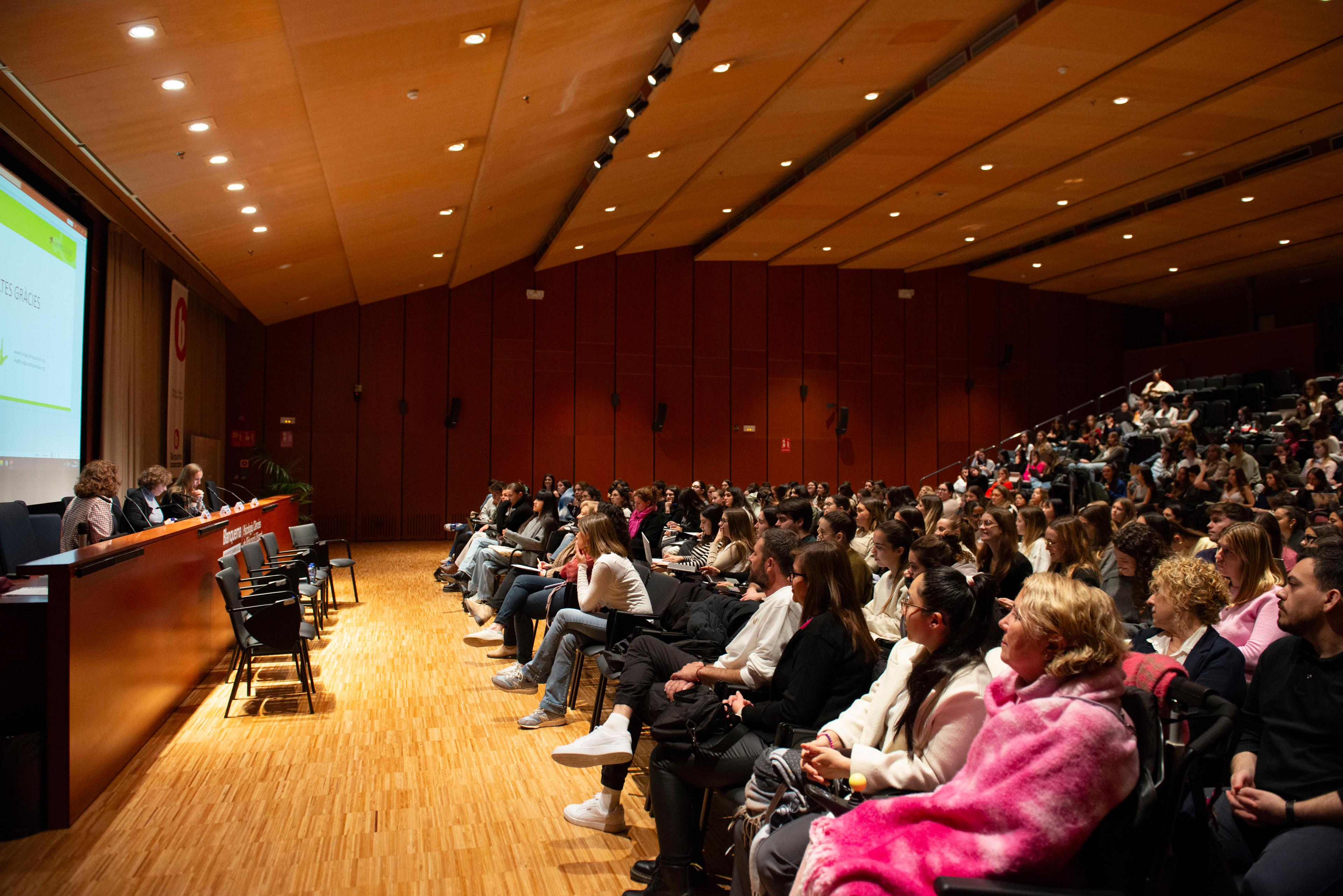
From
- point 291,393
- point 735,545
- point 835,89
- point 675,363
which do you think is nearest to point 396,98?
point 735,545

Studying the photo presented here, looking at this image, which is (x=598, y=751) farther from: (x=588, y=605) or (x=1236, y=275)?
(x=1236, y=275)

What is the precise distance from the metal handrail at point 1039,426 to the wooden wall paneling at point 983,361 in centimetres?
13

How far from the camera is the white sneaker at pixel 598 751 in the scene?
114 inches

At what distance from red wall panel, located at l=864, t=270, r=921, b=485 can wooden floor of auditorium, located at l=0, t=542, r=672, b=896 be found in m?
12.6

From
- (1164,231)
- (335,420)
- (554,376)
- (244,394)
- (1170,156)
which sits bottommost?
(335,420)

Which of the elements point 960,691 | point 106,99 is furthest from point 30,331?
point 960,691

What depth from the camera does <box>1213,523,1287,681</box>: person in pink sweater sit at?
2.87 m

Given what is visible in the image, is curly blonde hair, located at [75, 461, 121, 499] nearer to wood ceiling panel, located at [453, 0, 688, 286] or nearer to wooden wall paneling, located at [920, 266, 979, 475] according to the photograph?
wood ceiling panel, located at [453, 0, 688, 286]

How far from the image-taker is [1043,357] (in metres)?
17.7

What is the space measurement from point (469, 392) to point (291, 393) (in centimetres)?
275

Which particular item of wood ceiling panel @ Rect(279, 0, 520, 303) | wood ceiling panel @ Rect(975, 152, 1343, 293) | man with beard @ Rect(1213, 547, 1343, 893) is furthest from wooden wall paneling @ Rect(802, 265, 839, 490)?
man with beard @ Rect(1213, 547, 1343, 893)

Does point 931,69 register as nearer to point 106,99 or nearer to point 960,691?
point 106,99

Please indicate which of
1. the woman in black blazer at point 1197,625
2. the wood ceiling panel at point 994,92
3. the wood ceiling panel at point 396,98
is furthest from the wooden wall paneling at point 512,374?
the woman in black blazer at point 1197,625

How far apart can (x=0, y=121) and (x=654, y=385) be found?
11.2 m
